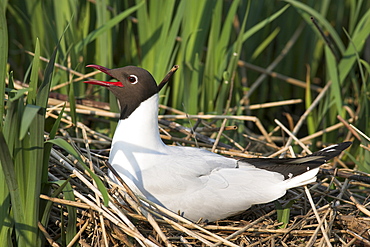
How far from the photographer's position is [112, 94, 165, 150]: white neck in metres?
2.74

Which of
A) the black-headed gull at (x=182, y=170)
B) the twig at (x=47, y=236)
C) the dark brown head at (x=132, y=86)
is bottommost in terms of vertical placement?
the twig at (x=47, y=236)

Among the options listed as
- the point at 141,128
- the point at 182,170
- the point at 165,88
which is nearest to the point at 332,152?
the point at 182,170

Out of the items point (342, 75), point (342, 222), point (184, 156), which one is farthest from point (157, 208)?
point (342, 75)

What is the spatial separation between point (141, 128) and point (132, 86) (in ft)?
0.73

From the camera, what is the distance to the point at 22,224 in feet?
7.27

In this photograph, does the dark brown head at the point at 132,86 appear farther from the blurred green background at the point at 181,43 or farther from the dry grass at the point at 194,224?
the blurred green background at the point at 181,43

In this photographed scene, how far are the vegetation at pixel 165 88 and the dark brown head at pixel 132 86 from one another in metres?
0.37

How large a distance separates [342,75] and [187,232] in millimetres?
2030

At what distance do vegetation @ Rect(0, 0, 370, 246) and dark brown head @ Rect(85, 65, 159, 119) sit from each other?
37 centimetres

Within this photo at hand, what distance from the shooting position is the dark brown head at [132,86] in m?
2.72

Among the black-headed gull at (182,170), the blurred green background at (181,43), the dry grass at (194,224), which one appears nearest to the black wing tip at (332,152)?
the black-headed gull at (182,170)

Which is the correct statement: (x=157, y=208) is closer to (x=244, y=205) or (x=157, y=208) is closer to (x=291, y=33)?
(x=244, y=205)

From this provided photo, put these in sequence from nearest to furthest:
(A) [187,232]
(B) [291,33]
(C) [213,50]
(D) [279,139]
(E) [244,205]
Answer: (A) [187,232]
(E) [244,205]
(C) [213,50]
(D) [279,139]
(B) [291,33]

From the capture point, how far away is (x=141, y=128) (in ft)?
8.98
